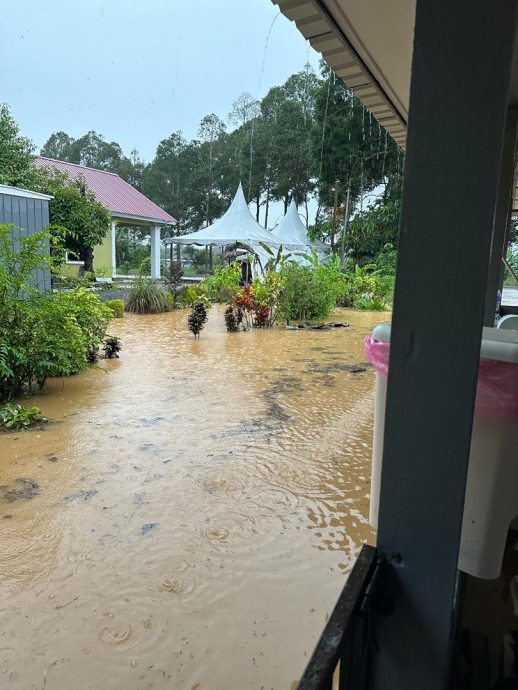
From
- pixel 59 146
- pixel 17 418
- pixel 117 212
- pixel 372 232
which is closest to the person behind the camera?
pixel 17 418

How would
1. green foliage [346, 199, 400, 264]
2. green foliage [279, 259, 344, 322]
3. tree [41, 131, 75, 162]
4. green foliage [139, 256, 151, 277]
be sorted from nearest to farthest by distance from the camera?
green foliage [279, 259, 344, 322]
green foliage [139, 256, 151, 277]
green foliage [346, 199, 400, 264]
tree [41, 131, 75, 162]

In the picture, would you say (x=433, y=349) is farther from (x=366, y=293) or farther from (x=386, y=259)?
(x=386, y=259)

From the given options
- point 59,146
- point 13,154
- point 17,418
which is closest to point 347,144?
point 13,154

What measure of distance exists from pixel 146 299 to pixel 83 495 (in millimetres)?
9689

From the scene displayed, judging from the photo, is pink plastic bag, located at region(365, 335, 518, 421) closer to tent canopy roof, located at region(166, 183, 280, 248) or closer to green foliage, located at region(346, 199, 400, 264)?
tent canopy roof, located at region(166, 183, 280, 248)

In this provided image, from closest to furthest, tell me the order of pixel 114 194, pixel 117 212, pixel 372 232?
pixel 117 212
pixel 114 194
pixel 372 232

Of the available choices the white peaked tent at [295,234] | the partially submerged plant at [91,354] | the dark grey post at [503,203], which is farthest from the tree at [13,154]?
the dark grey post at [503,203]

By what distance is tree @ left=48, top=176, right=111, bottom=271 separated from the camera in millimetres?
13344

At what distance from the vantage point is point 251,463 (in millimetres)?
3498

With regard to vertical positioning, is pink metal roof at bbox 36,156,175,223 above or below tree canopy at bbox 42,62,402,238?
below

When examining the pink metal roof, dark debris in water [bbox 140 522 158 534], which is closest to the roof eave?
the pink metal roof

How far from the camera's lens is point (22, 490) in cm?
301

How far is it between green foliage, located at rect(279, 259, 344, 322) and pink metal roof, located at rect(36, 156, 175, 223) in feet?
30.9

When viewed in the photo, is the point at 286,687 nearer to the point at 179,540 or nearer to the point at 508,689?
the point at 508,689
